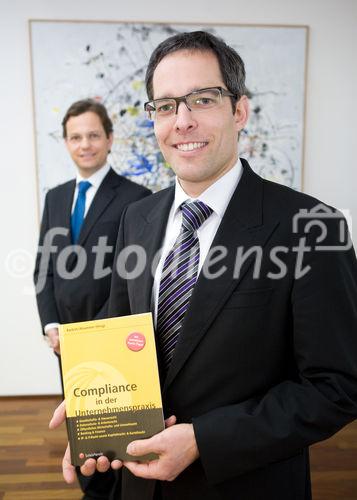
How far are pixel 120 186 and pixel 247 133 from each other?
126cm

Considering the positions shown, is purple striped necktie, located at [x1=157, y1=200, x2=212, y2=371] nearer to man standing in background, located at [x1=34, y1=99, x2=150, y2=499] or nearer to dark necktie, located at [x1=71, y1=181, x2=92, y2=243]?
man standing in background, located at [x1=34, y1=99, x2=150, y2=499]

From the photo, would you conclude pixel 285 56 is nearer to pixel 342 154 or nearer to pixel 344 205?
pixel 342 154

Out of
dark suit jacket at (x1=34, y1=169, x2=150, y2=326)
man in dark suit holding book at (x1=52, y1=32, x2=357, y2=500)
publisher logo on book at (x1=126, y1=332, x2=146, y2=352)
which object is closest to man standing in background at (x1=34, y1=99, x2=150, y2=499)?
dark suit jacket at (x1=34, y1=169, x2=150, y2=326)

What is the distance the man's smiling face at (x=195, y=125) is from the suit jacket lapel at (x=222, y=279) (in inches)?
5.5

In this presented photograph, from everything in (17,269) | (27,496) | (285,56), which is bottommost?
(27,496)

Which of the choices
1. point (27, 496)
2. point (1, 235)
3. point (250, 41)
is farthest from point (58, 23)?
point (27, 496)

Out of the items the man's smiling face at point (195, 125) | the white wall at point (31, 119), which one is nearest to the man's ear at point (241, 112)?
the man's smiling face at point (195, 125)

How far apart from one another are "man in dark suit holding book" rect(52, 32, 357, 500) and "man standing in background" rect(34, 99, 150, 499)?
108 centimetres

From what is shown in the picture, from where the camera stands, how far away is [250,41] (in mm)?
3057

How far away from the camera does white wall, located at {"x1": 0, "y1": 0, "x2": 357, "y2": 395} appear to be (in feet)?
9.79
